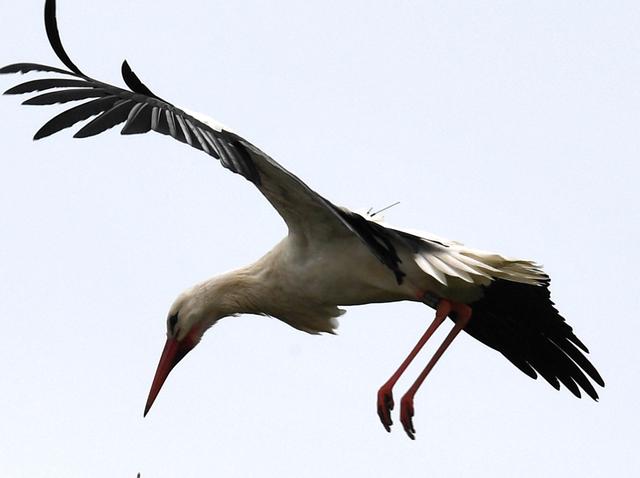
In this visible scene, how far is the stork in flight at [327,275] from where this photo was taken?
8258mm

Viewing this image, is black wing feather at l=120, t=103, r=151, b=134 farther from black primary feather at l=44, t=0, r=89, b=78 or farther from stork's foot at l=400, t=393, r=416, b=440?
stork's foot at l=400, t=393, r=416, b=440

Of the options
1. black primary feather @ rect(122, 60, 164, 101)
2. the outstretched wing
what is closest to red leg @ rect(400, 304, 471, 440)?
the outstretched wing

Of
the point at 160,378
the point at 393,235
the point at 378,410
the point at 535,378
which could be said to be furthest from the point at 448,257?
the point at 160,378

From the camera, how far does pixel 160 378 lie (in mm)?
11047

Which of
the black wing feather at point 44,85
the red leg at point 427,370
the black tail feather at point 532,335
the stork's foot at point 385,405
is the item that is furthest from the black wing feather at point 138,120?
the black tail feather at point 532,335

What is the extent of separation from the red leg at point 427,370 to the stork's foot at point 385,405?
0.31 feet

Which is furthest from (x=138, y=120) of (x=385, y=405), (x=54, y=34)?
(x=385, y=405)

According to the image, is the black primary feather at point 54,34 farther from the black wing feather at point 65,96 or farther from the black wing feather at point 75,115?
the black wing feather at point 75,115

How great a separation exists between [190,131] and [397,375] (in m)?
2.28

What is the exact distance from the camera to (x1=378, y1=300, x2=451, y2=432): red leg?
9.59 m

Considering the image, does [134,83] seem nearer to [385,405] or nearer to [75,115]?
[75,115]

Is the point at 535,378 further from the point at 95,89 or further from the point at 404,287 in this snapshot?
the point at 95,89

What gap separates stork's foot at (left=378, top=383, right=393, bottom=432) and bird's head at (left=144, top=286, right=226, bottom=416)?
1.35 m

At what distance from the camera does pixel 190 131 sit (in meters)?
8.10
